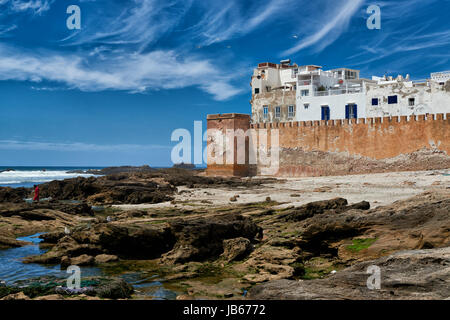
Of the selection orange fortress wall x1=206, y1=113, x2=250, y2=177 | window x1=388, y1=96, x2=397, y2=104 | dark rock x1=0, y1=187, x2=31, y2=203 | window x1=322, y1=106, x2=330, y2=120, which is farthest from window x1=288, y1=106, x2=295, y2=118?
dark rock x1=0, y1=187, x2=31, y2=203

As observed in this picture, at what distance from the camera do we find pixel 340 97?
3256 centimetres

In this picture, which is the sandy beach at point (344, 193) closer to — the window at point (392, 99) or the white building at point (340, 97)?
the white building at point (340, 97)

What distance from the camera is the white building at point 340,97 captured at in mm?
28641

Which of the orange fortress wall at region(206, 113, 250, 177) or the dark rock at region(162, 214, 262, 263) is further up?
the orange fortress wall at region(206, 113, 250, 177)

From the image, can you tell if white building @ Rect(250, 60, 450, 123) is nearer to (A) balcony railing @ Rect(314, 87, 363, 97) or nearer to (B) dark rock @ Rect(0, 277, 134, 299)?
(A) balcony railing @ Rect(314, 87, 363, 97)

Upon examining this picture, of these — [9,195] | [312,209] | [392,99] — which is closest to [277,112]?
[392,99]

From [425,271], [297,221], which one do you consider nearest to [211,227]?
[297,221]

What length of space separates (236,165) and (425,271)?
25.0 meters

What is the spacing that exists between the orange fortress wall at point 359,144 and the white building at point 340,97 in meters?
4.93

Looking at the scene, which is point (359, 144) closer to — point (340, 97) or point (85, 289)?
point (340, 97)

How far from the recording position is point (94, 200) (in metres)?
19.1

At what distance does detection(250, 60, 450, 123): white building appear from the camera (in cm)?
2864

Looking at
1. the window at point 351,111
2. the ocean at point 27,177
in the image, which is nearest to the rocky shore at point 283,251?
the window at point 351,111
